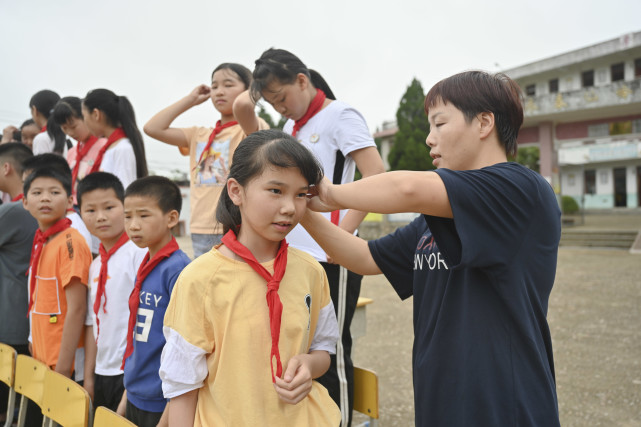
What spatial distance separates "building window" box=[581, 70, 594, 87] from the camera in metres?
A: 23.9

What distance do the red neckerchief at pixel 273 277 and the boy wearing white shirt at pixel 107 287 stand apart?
1.21m

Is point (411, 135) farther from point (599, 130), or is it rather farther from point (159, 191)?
point (159, 191)

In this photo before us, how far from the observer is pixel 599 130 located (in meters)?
24.1

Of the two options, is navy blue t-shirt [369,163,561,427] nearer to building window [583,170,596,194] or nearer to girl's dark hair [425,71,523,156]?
girl's dark hair [425,71,523,156]

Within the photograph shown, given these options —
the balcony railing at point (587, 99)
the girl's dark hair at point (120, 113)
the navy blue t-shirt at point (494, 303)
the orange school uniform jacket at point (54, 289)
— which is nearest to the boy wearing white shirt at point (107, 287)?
the orange school uniform jacket at point (54, 289)

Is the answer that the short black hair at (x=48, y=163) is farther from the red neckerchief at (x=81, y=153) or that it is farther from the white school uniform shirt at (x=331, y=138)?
the white school uniform shirt at (x=331, y=138)

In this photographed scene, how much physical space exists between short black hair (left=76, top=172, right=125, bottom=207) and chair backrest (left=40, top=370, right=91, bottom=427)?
0.98 meters

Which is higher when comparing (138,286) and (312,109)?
(312,109)

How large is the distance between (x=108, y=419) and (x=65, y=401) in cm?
47

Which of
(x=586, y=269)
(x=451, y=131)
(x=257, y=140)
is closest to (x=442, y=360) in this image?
(x=451, y=131)

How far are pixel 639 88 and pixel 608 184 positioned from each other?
581cm

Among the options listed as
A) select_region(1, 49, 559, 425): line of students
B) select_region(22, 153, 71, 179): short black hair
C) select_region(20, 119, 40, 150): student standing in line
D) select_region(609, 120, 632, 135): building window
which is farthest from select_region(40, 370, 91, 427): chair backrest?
select_region(609, 120, 632, 135): building window

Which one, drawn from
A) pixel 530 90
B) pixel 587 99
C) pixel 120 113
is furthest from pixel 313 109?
pixel 530 90

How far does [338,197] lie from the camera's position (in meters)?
1.33
